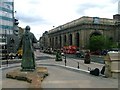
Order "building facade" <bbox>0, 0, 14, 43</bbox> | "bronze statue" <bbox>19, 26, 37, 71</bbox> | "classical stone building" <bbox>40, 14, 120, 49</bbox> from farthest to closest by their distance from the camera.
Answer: "classical stone building" <bbox>40, 14, 120, 49</bbox>
"building facade" <bbox>0, 0, 14, 43</bbox>
"bronze statue" <bbox>19, 26, 37, 71</bbox>

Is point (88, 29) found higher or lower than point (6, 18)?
lower

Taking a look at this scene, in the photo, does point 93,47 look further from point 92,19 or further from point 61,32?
point 61,32

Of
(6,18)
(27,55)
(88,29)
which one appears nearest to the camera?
(27,55)

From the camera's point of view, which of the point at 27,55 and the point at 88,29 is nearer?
the point at 27,55

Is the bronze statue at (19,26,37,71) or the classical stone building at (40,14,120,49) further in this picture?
the classical stone building at (40,14,120,49)

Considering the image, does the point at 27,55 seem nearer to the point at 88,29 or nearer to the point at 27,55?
the point at 27,55

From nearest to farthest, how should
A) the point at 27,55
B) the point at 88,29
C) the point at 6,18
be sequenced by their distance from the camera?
1. the point at 27,55
2. the point at 6,18
3. the point at 88,29

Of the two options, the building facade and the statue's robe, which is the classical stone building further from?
the statue's robe

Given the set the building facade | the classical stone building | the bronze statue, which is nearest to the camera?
the bronze statue

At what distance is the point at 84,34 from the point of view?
374ft

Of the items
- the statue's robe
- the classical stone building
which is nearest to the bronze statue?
the statue's robe

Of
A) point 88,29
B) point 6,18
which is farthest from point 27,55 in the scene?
point 88,29

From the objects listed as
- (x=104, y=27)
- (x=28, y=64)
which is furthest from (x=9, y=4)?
(x=28, y=64)

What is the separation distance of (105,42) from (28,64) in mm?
80149
